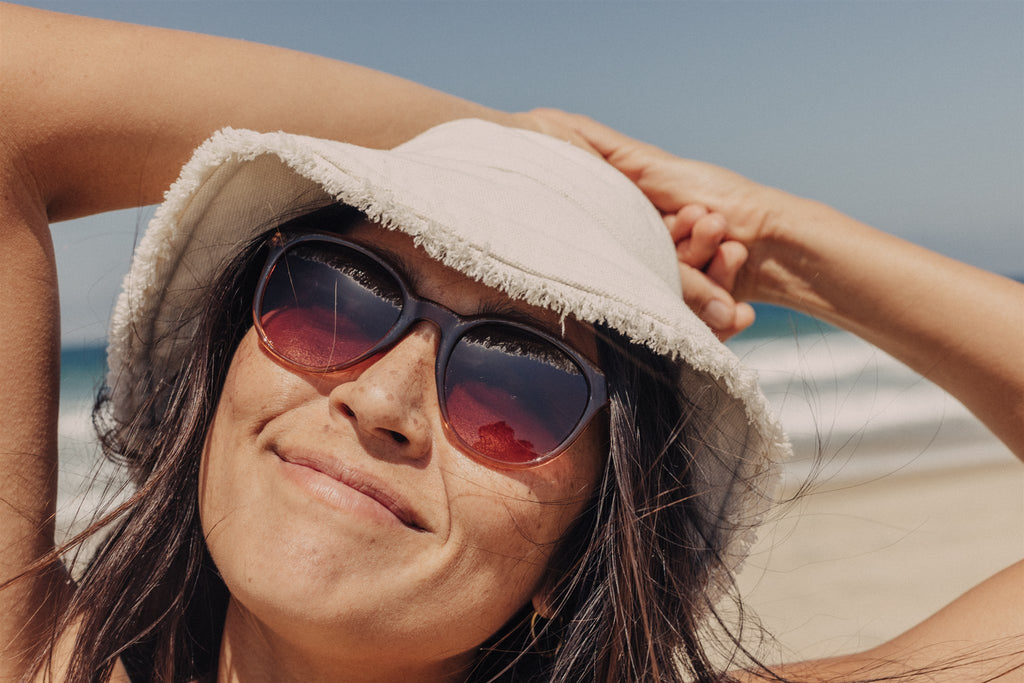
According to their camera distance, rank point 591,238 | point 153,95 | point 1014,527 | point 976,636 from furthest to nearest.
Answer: point 1014,527 < point 153,95 < point 976,636 < point 591,238

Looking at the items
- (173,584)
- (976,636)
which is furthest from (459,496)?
(976,636)

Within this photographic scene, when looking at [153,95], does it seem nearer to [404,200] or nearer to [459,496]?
[404,200]

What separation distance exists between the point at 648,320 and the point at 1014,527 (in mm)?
8150

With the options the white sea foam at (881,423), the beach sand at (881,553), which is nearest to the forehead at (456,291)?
the beach sand at (881,553)

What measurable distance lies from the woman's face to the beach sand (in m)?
3.52

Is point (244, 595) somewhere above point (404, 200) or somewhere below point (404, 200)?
below

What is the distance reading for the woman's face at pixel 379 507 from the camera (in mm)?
1673

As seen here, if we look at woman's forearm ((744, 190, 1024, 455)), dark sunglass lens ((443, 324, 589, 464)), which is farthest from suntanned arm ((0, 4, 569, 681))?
woman's forearm ((744, 190, 1024, 455))

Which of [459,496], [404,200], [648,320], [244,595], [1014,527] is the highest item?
[404,200]

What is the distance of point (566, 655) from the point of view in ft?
6.66

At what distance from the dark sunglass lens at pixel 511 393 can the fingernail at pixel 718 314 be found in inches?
38.2

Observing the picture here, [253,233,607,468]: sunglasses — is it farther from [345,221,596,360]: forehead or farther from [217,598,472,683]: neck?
[217,598,472,683]: neck

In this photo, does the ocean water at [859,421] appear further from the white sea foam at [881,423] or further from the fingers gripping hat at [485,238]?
the fingers gripping hat at [485,238]

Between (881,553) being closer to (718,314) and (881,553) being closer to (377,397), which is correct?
(718,314)
